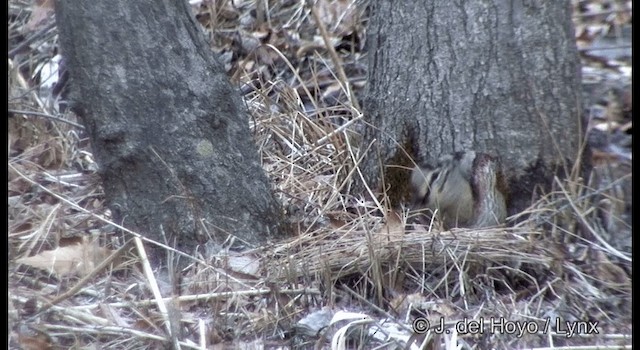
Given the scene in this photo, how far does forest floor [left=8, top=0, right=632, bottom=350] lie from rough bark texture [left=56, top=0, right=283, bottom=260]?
0.48 feet

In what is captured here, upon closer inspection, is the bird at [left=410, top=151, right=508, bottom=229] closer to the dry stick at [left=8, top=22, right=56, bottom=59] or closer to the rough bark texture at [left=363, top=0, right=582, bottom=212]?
the rough bark texture at [left=363, top=0, right=582, bottom=212]

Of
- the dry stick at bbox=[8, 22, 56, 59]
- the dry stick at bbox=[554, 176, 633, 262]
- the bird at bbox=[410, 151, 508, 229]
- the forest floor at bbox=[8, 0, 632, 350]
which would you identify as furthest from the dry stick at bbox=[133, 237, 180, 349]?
the dry stick at bbox=[8, 22, 56, 59]

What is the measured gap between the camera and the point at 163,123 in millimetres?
3738

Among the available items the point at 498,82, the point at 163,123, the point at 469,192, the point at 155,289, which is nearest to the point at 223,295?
the point at 155,289

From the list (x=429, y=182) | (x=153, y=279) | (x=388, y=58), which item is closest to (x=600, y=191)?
(x=429, y=182)

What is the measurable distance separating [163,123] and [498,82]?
125 centimetres

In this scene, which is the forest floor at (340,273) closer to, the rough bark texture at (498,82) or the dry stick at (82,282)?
the dry stick at (82,282)

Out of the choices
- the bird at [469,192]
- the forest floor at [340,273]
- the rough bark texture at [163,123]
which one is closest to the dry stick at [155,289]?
the forest floor at [340,273]

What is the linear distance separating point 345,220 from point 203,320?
94 centimetres

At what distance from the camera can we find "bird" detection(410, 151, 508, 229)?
395cm

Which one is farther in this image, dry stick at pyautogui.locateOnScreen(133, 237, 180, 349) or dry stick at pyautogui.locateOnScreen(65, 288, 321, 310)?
dry stick at pyautogui.locateOnScreen(65, 288, 321, 310)

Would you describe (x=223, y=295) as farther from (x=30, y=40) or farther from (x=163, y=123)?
(x=30, y=40)

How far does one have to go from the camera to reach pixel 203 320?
137 inches
